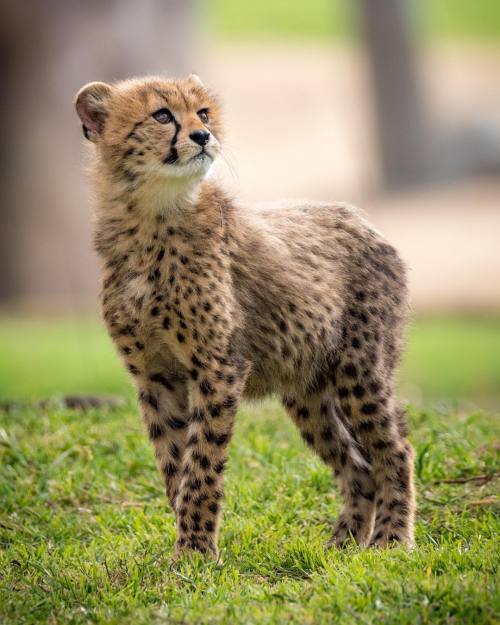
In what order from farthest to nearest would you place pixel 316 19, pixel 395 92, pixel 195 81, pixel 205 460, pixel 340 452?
pixel 316 19
pixel 395 92
pixel 340 452
pixel 195 81
pixel 205 460

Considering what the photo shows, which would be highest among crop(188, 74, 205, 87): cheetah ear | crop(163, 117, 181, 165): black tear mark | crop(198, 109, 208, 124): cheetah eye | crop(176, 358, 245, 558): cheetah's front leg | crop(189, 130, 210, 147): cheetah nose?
crop(188, 74, 205, 87): cheetah ear

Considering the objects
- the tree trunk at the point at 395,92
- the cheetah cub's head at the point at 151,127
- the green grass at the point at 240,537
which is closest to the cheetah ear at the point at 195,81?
the cheetah cub's head at the point at 151,127

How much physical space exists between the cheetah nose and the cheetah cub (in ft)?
0.05

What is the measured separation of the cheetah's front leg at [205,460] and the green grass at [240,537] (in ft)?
0.51

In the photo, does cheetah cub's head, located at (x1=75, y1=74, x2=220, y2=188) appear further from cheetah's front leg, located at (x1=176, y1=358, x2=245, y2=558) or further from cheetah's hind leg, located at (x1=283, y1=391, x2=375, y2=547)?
cheetah's hind leg, located at (x1=283, y1=391, x2=375, y2=547)

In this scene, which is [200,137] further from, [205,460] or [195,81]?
[205,460]

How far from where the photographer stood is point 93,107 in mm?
5480

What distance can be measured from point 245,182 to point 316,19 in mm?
12885

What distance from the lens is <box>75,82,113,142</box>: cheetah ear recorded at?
5453 mm

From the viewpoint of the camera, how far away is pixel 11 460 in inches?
260

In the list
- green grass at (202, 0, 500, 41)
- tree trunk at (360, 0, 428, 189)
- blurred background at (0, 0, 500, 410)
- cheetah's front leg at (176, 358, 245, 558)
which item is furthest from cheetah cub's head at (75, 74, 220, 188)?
green grass at (202, 0, 500, 41)

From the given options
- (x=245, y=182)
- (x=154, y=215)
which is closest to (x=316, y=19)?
(x=245, y=182)

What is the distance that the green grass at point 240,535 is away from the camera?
437 cm

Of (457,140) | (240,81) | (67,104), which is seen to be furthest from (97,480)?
(240,81)
